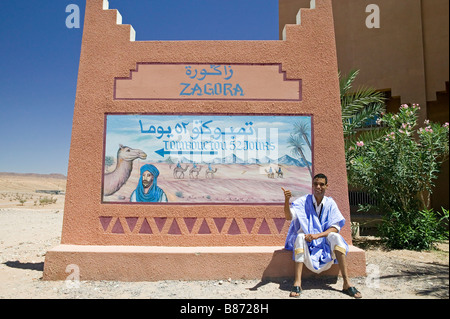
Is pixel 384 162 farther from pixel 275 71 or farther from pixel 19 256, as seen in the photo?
pixel 19 256

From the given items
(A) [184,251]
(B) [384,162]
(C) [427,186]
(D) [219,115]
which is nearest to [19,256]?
(A) [184,251]

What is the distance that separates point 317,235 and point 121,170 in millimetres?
3298

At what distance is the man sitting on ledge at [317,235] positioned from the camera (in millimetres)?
4477

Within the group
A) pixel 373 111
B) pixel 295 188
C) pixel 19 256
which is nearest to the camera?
pixel 295 188

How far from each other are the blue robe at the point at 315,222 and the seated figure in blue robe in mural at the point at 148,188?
2161 mm

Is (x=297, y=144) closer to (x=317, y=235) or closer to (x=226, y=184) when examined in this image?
(x=226, y=184)

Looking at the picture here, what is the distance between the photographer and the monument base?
5.08 m

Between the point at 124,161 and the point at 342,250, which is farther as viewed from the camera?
the point at 124,161

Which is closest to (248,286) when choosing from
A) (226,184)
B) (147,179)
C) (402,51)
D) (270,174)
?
(226,184)

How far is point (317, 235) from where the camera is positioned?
4.53m

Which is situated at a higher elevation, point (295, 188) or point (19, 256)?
point (295, 188)

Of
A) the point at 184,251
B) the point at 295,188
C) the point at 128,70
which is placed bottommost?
the point at 184,251

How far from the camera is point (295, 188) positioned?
5594 millimetres

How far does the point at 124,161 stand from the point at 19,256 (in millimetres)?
3702
